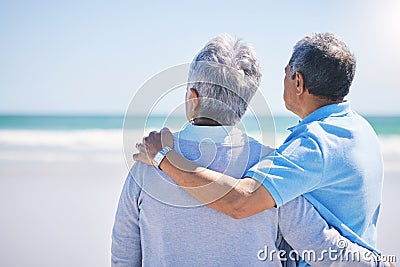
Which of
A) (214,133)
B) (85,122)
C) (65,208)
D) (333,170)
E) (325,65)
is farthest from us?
(85,122)

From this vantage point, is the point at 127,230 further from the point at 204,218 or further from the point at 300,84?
the point at 300,84

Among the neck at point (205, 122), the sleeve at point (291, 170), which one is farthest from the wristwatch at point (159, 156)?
the sleeve at point (291, 170)

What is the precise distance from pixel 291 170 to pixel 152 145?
0.39 m

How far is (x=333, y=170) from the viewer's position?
177 cm

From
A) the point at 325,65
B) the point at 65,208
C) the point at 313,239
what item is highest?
the point at 325,65

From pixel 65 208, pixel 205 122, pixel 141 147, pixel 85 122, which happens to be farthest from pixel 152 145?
pixel 85 122

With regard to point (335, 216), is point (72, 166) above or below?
above

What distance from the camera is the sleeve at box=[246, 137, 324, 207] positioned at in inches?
65.6

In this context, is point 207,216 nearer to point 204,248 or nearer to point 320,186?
point 204,248

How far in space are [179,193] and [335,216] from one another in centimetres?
49

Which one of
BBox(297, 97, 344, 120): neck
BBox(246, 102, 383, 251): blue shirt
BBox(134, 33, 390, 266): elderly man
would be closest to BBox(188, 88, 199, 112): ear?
BBox(134, 33, 390, 266): elderly man

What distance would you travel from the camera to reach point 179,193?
1.65m

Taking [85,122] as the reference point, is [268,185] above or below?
below

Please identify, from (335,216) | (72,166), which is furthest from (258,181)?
(72,166)
